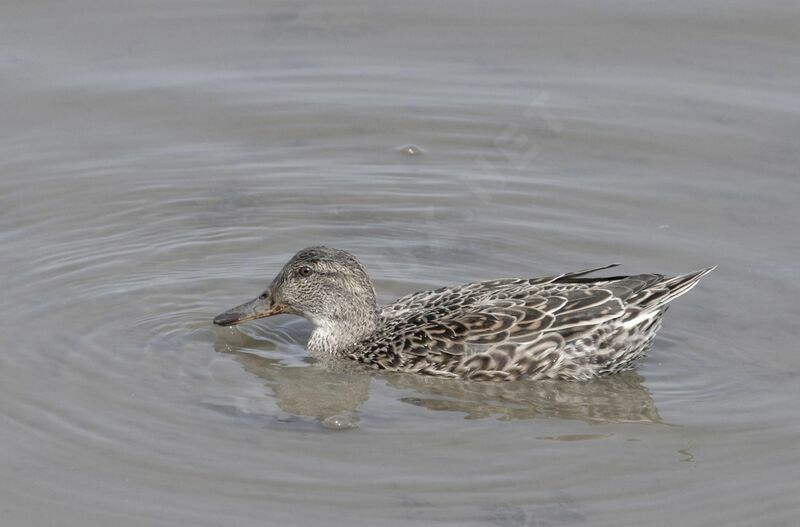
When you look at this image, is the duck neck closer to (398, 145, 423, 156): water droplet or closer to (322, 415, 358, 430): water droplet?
(322, 415, 358, 430): water droplet

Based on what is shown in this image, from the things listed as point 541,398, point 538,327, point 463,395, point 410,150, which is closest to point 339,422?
point 463,395

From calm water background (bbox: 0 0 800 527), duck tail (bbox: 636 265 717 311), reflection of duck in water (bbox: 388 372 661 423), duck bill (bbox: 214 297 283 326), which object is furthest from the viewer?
duck bill (bbox: 214 297 283 326)

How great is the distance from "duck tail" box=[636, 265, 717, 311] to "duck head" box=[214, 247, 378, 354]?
199cm

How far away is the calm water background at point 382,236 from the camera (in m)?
8.57

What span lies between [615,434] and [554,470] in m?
0.79

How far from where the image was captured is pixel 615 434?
9352mm

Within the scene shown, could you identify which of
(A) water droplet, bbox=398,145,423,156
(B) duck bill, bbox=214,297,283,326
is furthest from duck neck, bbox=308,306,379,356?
(A) water droplet, bbox=398,145,423,156

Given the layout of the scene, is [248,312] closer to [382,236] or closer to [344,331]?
[344,331]

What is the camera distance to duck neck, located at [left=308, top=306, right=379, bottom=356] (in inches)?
417

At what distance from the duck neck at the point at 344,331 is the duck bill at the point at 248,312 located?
371mm

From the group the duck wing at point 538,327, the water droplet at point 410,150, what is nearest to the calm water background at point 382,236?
the water droplet at point 410,150

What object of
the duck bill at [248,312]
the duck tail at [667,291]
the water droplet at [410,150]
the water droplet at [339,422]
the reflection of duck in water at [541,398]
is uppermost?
the water droplet at [410,150]

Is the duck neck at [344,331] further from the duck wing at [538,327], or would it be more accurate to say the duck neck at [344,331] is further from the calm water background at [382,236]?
the duck wing at [538,327]

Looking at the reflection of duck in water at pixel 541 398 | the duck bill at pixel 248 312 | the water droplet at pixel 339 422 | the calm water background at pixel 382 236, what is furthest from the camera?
the duck bill at pixel 248 312
